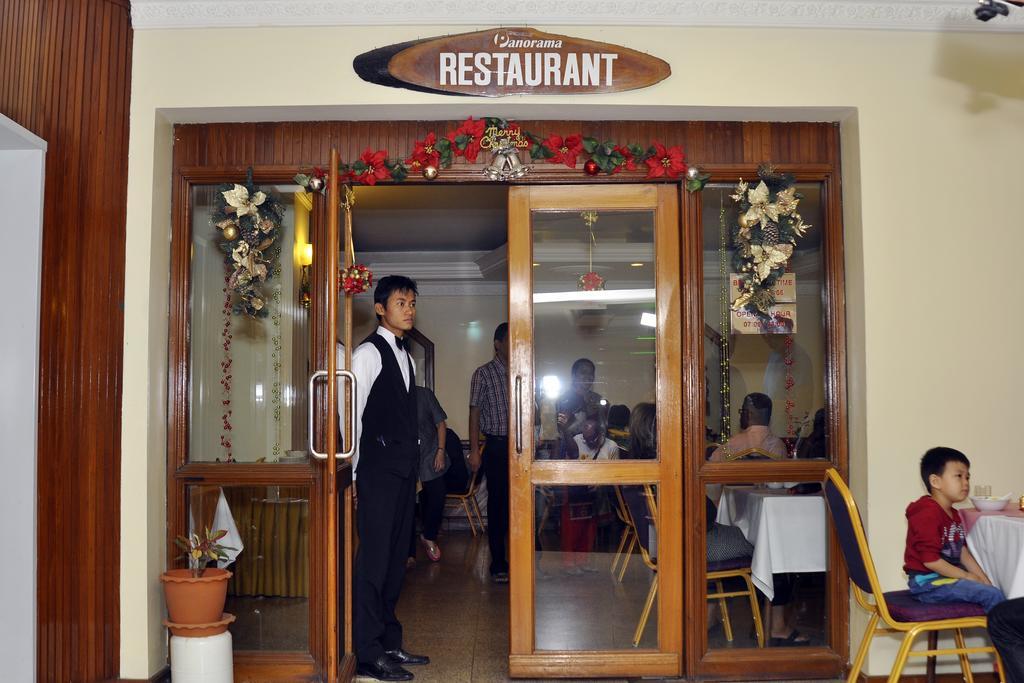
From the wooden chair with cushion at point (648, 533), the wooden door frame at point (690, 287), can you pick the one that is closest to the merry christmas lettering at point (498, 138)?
the wooden door frame at point (690, 287)

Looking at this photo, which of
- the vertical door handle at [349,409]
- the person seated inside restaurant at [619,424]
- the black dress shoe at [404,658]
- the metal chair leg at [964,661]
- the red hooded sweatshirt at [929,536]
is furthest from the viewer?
the black dress shoe at [404,658]

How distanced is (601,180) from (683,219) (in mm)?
397

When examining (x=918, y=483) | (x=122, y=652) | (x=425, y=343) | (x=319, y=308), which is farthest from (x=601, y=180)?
(x=425, y=343)

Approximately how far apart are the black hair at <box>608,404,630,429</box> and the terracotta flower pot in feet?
5.70

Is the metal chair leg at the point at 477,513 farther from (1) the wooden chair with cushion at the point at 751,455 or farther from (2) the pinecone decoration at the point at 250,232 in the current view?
(2) the pinecone decoration at the point at 250,232

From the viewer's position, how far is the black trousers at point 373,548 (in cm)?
434

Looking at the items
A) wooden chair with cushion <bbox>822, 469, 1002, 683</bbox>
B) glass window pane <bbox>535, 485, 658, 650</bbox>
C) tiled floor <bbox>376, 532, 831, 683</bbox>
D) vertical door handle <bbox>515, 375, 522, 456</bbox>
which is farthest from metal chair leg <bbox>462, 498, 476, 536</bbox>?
wooden chair with cushion <bbox>822, 469, 1002, 683</bbox>

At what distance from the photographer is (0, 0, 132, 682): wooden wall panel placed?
3832 millimetres

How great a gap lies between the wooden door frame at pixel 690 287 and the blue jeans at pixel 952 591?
0.67 metres

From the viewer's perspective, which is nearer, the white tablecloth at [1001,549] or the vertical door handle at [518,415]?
the white tablecloth at [1001,549]

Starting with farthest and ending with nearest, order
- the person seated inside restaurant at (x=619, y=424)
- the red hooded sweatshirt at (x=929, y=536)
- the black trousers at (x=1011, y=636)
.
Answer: the person seated inside restaurant at (x=619, y=424), the red hooded sweatshirt at (x=929, y=536), the black trousers at (x=1011, y=636)

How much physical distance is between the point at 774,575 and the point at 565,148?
2.05m

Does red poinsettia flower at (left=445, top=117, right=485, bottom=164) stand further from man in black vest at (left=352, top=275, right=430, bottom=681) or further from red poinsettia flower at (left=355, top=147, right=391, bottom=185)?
man in black vest at (left=352, top=275, right=430, bottom=681)

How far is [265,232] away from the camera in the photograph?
14.1ft
